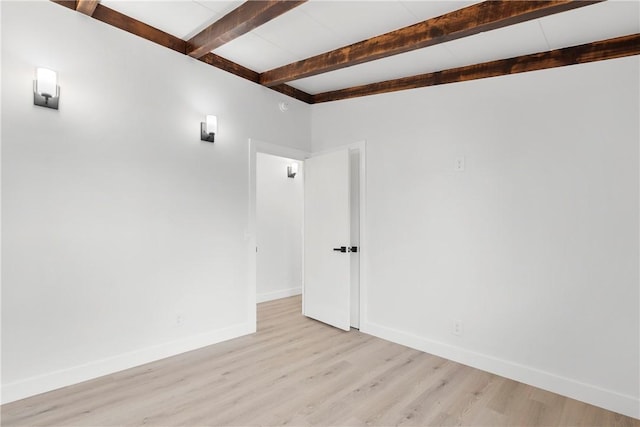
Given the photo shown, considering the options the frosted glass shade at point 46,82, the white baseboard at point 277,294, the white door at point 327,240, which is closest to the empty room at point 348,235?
the frosted glass shade at point 46,82

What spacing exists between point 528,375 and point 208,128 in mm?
3576

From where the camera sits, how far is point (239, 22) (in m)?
2.48

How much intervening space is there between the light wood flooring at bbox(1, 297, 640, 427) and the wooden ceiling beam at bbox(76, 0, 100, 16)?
2.81 m

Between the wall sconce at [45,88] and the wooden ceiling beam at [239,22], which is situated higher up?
the wooden ceiling beam at [239,22]

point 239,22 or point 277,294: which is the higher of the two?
point 239,22

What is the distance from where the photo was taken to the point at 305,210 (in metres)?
4.47

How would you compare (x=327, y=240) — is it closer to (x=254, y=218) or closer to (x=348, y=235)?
(x=348, y=235)

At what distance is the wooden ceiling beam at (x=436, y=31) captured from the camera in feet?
6.81

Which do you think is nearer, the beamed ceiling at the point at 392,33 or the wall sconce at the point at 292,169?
the beamed ceiling at the point at 392,33

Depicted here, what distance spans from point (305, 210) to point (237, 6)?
8.30 feet

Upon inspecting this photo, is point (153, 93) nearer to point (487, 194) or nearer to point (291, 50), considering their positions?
point (291, 50)

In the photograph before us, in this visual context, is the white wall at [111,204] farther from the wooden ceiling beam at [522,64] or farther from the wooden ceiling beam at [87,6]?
the wooden ceiling beam at [522,64]

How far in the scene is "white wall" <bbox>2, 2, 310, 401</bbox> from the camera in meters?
2.30

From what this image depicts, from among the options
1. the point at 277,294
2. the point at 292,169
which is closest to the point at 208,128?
the point at 292,169
